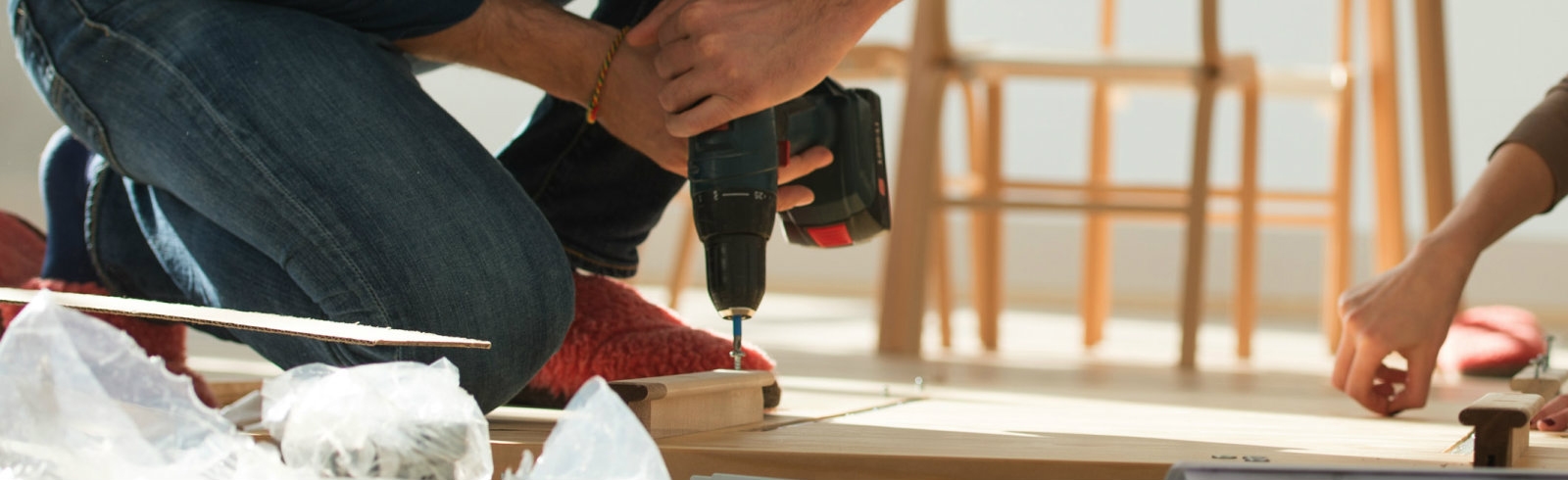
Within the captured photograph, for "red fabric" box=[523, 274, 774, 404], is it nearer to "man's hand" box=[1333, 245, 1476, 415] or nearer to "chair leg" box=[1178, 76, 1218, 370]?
"man's hand" box=[1333, 245, 1476, 415]

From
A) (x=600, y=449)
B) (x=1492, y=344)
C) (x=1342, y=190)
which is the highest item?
(x=1342, y=190)

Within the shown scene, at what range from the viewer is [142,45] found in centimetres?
100

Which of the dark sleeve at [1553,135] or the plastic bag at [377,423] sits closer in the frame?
the plastic bag at [377,423]

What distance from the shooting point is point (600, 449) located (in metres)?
0.58

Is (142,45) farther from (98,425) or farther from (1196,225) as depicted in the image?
(1196,225)

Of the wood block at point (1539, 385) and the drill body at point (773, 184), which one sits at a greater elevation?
the drill body at point (773, 184)

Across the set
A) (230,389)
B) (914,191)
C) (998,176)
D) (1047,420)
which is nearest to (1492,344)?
(914,191)

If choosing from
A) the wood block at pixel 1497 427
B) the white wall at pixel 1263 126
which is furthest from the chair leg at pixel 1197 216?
the white wall at pixel 1263 126

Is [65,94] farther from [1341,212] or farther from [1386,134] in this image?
[1341,212]

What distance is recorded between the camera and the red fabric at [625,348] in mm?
1095

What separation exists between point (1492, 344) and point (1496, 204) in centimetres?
90

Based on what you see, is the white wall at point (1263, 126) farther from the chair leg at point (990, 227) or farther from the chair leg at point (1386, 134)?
the chair leg at point (1386, 134)

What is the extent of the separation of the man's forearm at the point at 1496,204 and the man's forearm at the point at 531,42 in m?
0.63

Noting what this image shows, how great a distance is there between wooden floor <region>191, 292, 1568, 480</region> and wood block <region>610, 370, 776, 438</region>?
0.7 inches
